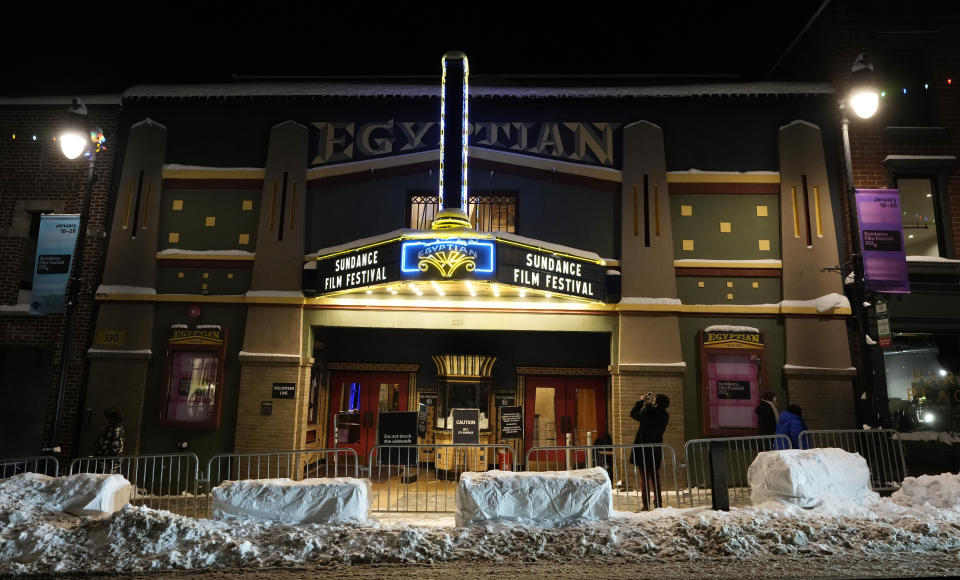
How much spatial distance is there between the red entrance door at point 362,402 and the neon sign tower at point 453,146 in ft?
19.4

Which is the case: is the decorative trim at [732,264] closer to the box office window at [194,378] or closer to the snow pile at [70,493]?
the box office window at [194,378]

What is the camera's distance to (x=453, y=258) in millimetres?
10508

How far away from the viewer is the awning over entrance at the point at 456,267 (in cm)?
1054

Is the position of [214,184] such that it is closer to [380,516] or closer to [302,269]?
[302,269]

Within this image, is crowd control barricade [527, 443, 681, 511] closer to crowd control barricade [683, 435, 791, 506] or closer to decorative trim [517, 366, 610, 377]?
crowd control barricade [683, 435, 791, 506]

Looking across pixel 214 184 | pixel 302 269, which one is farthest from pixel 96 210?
pixel 302 269

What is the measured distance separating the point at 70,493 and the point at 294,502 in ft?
11.3

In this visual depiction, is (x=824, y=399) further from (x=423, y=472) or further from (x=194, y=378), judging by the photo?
(x=194, y=378)

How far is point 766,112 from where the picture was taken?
13719 millimetres

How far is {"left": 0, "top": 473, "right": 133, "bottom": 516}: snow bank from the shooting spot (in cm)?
834

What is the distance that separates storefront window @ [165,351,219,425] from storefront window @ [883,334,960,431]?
14668 millimetres

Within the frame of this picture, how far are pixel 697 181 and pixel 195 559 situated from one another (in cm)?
1199

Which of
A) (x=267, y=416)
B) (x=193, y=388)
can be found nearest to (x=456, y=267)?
(x=267, y=416)

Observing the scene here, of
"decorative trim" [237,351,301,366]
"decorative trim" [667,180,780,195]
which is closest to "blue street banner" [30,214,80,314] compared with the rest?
"decorative trim" [237,351,301,366]
